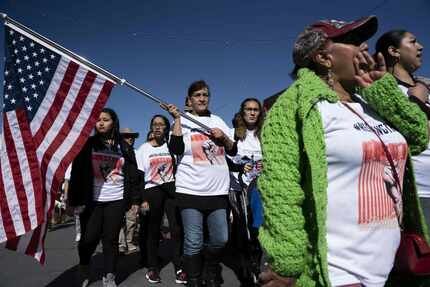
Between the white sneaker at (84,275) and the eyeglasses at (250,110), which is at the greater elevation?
the eyeglasses at (250,110)

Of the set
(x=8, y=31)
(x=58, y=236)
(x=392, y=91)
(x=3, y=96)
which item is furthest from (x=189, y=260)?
(x=58, y=236)

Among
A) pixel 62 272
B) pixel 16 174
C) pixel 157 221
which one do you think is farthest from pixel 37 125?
pixel 62 272

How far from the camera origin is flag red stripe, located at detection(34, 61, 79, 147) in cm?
351

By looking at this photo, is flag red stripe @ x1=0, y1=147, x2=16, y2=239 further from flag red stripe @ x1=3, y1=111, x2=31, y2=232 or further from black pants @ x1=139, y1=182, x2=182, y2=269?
black pants @ x1=139, y1=182, x2=182, y2=269

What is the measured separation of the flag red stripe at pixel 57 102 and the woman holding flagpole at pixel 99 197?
65 centimetres

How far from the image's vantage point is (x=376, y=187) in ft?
4.44

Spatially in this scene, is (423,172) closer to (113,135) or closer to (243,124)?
(243,124)

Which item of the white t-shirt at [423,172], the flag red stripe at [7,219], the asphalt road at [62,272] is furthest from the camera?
the asphalt road at [62,272]

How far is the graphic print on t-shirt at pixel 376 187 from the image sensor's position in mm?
1312

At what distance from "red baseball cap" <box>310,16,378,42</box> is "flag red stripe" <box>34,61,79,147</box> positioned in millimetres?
2813

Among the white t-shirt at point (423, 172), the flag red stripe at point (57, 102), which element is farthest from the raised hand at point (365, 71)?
the flag red stripe at point (57, 102)

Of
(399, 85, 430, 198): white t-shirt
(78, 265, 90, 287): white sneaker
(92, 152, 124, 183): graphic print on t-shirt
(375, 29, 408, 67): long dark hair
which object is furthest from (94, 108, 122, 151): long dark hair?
(399, 85, 430, 198): white t-shirt

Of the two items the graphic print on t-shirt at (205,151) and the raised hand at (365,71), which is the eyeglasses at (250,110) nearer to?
the graphic print on t-shirt at (205,151)

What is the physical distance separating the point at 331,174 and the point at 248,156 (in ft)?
9.94
